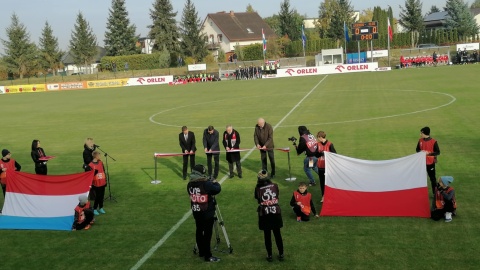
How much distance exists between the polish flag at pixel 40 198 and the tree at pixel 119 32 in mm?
80051

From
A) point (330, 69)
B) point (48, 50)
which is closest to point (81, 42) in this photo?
point (48, 50)

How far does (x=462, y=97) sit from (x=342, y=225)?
21438 mm

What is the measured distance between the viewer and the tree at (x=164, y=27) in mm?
87625

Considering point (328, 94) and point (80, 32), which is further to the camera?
point (80, 32)

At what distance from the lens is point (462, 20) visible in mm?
84750

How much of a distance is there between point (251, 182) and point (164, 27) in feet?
254

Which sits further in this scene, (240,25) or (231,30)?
(240,25)

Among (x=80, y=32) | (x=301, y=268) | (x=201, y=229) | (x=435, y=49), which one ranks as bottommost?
(x=301, y=268)

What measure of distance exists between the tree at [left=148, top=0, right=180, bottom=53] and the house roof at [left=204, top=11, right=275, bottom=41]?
52.3 ft

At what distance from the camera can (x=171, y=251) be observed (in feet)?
32.3

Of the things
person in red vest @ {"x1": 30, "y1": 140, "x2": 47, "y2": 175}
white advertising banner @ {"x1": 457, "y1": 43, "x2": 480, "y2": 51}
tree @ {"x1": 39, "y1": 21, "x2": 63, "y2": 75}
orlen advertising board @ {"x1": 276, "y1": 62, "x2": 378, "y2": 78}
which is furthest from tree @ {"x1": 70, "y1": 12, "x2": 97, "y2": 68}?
person in red vest @ {"x1": 30, "y1": 140, "x2": 47, "y2": 175}

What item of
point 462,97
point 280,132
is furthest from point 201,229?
point 462,97

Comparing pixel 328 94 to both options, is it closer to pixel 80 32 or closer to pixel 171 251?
pixel 171 251

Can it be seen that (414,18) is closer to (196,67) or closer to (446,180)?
(196,67)
